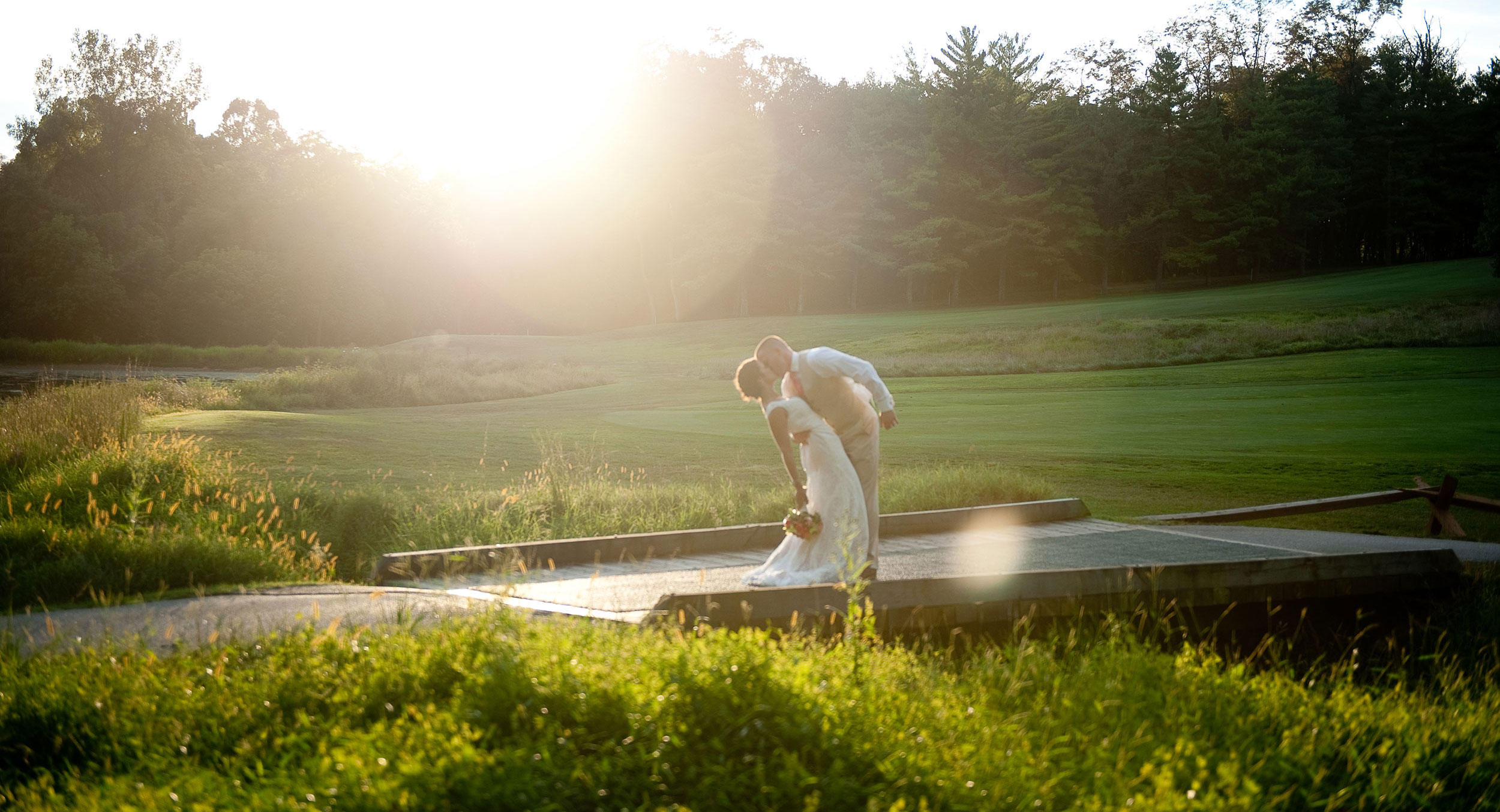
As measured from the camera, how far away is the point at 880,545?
11.2m

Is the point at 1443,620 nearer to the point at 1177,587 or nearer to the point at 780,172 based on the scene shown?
the point at 1177,587

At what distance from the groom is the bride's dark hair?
0.08 m

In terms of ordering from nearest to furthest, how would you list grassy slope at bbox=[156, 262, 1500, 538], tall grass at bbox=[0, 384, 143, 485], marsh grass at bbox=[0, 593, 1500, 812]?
marsh grass at bbox=[0, 593, 1500, 812], tall grass at bbox=[0, 384, 143, 485], grassy slope at bbox=[156, 262, 1500, 538]

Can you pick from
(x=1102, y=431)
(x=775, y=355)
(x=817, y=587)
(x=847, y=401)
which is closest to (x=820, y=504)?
(x=847, y=401)

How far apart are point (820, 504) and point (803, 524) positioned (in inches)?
15.2

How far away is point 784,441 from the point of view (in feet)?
28.3

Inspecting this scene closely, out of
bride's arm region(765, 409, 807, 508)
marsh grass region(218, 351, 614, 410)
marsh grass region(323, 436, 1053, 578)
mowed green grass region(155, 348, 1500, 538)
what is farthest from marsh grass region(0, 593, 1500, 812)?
marsh grass region(218, 351, 614, 410)

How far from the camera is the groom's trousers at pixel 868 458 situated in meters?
8.98

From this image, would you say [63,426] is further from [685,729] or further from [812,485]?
[685,729]

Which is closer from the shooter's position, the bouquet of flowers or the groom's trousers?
the bouquet of flowers

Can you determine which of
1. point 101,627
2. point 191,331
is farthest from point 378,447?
point 191,331

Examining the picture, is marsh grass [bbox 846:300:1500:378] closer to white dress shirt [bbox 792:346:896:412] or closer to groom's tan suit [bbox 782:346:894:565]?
groom's tan suit [bbox 782:346:894:565]

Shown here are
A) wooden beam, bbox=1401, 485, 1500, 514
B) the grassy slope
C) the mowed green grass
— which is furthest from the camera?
the grassy slope

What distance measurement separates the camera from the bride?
28.0 ft
